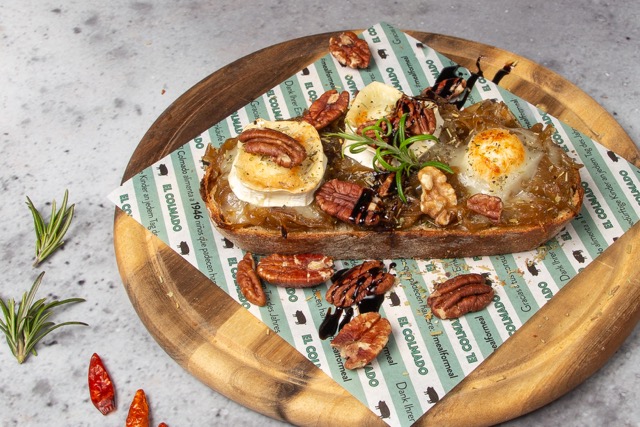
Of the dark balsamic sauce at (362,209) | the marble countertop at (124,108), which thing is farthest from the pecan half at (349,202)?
the marble countertop at (124,108)

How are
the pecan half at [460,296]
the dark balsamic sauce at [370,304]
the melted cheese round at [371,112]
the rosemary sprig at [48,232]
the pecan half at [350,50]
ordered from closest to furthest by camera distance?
1. the pecan half at [460,296]
2. the dark balsamic sauce at [370,304]
3. the melted cheese round at [371,112]
4. the rosemary sprig at [48,232]
5. the pecan half at [350,50]

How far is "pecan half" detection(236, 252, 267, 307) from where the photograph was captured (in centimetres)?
413

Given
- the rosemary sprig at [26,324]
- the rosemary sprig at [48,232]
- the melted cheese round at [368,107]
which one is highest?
the melted cheese round at [368,107]

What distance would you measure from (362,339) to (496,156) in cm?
113

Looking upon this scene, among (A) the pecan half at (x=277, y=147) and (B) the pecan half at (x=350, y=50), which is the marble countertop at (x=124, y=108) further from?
(A) the pecan half at (x=277, y=147)

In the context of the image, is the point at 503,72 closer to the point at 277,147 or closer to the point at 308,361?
the point at 277,147

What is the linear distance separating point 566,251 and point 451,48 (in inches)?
61.6

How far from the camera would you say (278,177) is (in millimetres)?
4070

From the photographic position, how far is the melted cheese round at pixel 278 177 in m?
4.06

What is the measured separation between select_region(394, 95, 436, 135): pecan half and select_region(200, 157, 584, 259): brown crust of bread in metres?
0.52

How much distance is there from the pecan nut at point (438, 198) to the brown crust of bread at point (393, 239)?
0.11 m

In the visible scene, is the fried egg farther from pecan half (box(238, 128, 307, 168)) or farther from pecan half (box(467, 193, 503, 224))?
pecan half (box(238, 128, 307, 168))

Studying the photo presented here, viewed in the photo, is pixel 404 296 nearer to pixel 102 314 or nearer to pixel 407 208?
pixel 407 208

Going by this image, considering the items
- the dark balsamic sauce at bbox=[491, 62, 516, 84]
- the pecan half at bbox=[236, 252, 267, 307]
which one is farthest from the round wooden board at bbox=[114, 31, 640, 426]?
the dark balsamic sauce at bbox=[491, 62, 516, 84]
